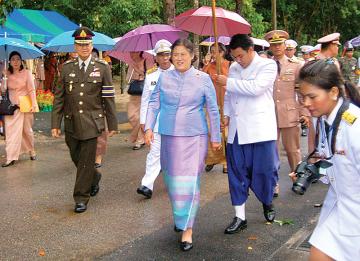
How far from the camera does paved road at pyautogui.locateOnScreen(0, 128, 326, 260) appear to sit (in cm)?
431

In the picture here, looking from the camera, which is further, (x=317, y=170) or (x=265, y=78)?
(x=265, y=78)

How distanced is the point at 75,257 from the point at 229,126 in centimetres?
189

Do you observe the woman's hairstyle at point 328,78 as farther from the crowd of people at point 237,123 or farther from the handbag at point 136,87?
the handbag at point 136,87

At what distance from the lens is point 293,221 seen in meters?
5.13

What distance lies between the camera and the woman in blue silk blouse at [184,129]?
436 centimetres

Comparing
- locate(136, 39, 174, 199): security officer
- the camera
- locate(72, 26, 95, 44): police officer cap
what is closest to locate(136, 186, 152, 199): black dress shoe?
locate(136, 39, 174, 199): security officer

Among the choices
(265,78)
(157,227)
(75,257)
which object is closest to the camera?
(75,257)

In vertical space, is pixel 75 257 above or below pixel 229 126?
below

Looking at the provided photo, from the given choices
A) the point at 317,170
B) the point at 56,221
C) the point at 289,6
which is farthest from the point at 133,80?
the point at 289,6

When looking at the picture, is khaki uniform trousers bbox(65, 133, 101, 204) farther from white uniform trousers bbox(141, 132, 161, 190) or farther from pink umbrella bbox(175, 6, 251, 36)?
pink umbrella bbox(175, 6, 251, 36)

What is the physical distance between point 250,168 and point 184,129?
0.90 m

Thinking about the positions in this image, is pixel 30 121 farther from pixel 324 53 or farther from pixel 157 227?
pixel 324 53

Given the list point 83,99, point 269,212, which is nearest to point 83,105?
point 83,99

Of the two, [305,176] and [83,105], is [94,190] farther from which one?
[305,176]
